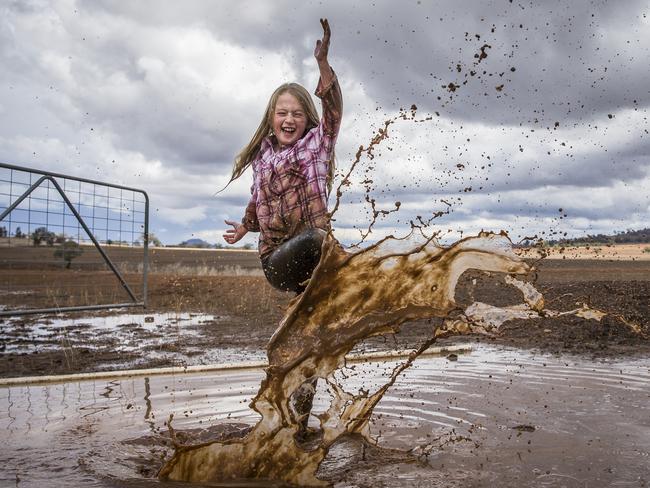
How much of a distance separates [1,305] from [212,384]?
951cm

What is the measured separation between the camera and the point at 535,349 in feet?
26.3

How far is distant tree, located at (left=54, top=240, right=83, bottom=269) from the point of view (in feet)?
40.7

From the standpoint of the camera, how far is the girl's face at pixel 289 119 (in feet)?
Answer: 13.9

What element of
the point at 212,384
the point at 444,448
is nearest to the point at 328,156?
the point at 444,448

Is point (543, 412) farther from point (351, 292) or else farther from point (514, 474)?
point (351, 292)

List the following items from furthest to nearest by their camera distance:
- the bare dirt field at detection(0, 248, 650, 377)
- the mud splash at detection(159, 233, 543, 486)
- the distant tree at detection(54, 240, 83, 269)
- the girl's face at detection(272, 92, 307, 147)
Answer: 1. the distant tree at detection(54, 240, 83, 269)
2. the bare dirt field at detection(0, 248, 650, 377)
3. the girl's face at detection(272, 92, 307, 147)
4. the mud splash at detection(159, 233, 543, 486)

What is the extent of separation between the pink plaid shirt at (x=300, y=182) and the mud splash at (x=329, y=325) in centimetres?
50

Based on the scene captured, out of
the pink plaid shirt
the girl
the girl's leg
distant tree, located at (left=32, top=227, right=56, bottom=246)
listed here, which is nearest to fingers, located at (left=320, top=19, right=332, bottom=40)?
the girl

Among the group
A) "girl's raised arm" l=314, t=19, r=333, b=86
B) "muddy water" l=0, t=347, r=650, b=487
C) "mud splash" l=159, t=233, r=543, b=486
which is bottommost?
"muddy water" l=0, t=347, r=650, b=487

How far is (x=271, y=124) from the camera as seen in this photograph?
4391 millimetres

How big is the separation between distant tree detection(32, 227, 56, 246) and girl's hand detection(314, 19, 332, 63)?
330 inches

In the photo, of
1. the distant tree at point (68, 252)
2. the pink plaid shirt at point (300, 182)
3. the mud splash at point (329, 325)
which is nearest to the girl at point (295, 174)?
the pink plaid shirt at point (300, 182)

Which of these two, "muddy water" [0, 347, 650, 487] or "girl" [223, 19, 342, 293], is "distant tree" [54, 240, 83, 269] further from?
"girl" [223, 19, 342, 293]

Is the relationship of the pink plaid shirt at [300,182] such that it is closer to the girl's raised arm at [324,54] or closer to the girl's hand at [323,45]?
the girl's raised arm at [324,54]
